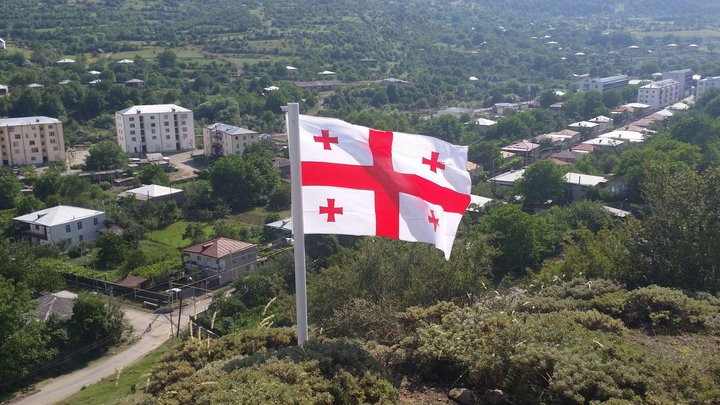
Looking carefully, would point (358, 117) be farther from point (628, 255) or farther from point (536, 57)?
point (536, 57)

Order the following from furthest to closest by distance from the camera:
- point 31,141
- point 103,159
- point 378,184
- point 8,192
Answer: point 31,141 < point 103,159 < point 8,192 < point 378,184

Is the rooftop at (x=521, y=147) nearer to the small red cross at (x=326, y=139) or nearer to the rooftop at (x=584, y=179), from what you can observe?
the rooftop at (x=584, y=179)

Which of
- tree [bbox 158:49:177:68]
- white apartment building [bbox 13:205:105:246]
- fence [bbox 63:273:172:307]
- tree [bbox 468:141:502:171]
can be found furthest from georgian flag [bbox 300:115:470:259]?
tree [bbox 158:49:177:68]

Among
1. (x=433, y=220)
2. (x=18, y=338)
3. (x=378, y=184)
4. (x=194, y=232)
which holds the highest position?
(x=378, y=184)

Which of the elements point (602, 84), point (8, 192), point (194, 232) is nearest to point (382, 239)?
point (194, 232)

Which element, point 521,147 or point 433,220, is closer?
point 433,220

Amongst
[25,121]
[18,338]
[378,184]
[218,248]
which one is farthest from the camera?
[25,121]

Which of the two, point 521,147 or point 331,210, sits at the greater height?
point 331,210

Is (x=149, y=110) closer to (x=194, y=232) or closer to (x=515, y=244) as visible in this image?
(x=194, y=232)

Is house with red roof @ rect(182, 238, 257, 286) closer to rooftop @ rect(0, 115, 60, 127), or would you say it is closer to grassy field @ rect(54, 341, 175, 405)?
grassy field @ rect(54, 341, 175, 405)
